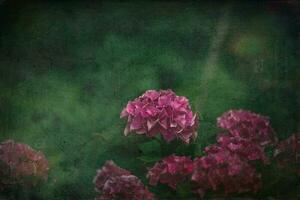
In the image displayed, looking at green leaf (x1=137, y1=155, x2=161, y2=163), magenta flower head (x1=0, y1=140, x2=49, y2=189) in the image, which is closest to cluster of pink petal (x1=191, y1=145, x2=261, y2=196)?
green leaf (x1=137, y1=155, x2=161, y2=163)

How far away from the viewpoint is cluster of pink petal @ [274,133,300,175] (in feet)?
12.7

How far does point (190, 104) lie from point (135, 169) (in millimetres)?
569

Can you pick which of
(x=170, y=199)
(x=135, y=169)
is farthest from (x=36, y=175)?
(x=170, y=199)

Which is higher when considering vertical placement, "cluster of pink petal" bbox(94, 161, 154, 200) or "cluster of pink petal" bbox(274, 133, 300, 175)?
"cluster of pink petal" bbox(274, 133, 300, 175)

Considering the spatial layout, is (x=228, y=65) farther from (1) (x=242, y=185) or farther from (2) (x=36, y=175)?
(2) (x=36, y=175)

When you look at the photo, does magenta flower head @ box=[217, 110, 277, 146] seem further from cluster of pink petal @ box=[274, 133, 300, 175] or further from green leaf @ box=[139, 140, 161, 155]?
green leaf @ box=[139, 140, 161, 155]

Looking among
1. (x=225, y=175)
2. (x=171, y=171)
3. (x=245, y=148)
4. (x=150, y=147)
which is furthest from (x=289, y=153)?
(x=150, y=147)

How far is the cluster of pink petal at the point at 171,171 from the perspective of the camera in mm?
3850

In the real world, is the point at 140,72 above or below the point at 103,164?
above

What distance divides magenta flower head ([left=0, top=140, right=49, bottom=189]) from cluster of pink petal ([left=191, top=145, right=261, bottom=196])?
3.35ft

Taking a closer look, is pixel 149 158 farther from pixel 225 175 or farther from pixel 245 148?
pixel 245 148

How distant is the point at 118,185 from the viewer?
3.85m

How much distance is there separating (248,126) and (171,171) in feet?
1.95

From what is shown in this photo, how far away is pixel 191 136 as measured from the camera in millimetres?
3889
